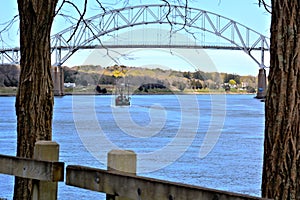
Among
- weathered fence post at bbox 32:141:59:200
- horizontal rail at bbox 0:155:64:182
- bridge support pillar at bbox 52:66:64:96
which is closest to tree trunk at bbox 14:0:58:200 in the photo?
horizontal rail at bbox 0:155:64:182

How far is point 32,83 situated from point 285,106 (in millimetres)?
2960

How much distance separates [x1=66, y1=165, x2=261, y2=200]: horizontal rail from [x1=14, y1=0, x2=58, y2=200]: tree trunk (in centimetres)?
241

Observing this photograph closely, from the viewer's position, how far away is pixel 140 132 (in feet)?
130

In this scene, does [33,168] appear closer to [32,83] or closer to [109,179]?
[109,179]

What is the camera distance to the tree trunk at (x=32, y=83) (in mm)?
6234

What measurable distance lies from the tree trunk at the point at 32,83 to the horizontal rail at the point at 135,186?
2409 millimetres

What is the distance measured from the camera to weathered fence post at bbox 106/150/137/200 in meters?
3.46

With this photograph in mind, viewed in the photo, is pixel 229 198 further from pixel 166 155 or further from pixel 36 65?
pixel 166 155

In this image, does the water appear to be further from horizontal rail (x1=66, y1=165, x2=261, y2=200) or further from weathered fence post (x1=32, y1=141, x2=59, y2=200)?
horizontal rail (x1=66, y1=165, x2=261, y2=200)

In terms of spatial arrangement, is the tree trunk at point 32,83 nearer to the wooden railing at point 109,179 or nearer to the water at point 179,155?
the wooden railing at point 109,179

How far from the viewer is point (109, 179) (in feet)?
11.7


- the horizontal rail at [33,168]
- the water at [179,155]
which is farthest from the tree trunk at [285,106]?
the water at [179,155]

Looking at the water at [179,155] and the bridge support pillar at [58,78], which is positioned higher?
the bridge support pillar at [58,78]

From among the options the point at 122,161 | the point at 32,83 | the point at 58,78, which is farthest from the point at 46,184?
the point at 58,78
